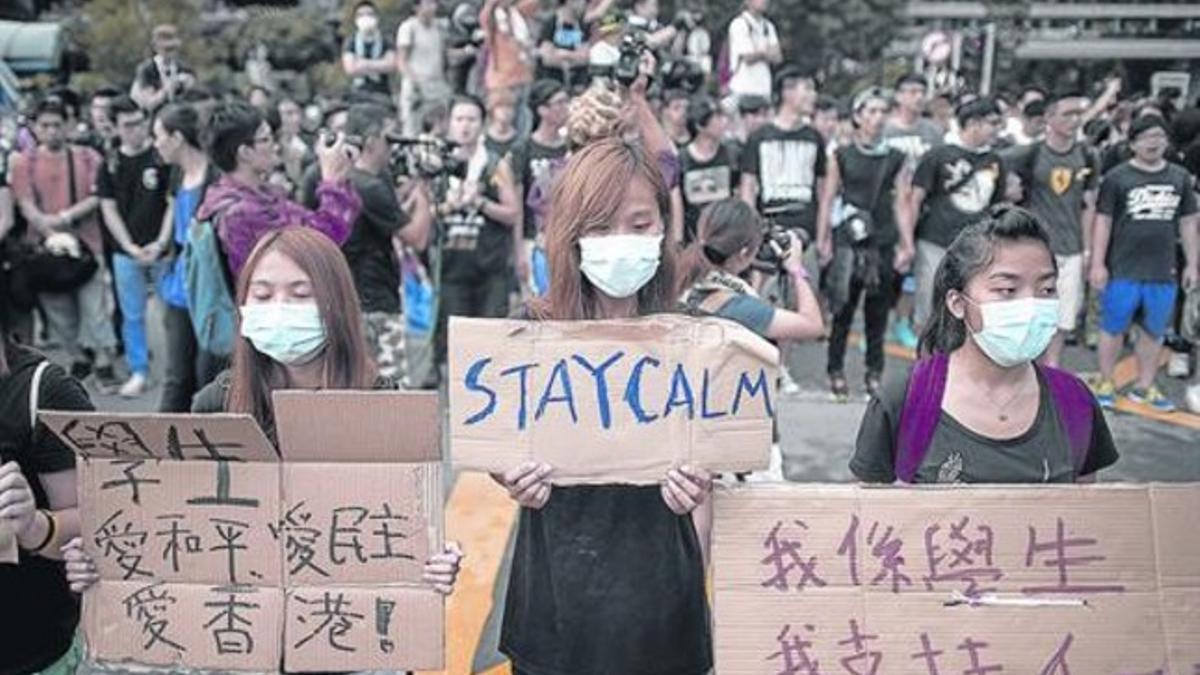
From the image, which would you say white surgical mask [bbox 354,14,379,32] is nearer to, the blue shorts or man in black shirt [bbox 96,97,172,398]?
man in black shirt [bbox 96,97,172,398]

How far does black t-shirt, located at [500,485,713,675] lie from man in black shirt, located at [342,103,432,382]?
3474 millimetres

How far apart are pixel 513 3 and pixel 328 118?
7.27ft

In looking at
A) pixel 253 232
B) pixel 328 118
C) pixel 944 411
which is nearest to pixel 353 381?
pixel 944 411

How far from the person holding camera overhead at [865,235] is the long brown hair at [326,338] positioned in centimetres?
496

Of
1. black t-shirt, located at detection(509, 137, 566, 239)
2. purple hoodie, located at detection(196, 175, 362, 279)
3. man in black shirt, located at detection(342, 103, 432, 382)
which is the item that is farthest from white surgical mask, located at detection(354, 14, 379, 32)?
purple hoodie, located at detection(196, 175, 362, 279)

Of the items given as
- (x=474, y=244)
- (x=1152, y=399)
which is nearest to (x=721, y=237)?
(x=474, y=244)

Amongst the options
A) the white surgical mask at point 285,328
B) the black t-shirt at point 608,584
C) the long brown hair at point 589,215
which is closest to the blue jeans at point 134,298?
the white surgical mask at point 285,328

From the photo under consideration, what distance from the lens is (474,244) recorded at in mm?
6906

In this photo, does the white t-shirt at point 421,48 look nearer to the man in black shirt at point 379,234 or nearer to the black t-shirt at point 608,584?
the man in black shirt at point 379,234

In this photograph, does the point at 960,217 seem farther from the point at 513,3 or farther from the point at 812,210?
the point at 513,3

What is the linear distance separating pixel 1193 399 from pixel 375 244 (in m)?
4.66

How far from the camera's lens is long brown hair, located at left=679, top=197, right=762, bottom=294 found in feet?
13.9

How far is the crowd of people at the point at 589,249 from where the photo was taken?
2359mm

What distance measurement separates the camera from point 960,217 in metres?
6.98
